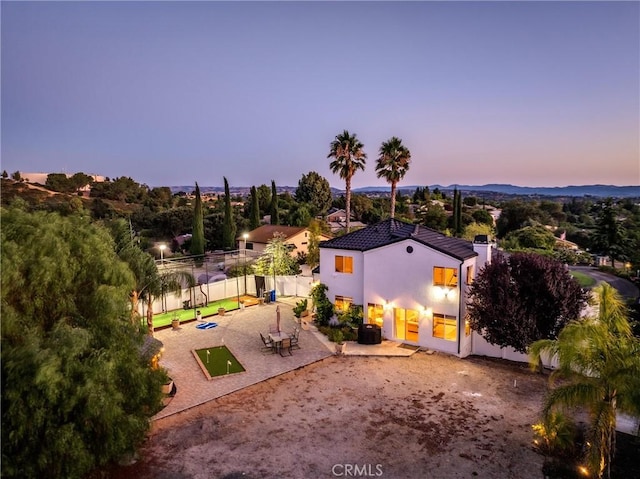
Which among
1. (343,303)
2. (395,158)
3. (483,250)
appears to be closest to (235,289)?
(343,303)

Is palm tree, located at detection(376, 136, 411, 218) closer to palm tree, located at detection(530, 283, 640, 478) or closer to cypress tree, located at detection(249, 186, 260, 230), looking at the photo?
cypress tree, located at detection(249, 186, 260, 230)

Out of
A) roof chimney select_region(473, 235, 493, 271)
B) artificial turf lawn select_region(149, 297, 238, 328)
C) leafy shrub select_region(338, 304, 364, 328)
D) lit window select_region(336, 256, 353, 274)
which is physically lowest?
artificial turf lawn select_region(149, 297, 238, 328)

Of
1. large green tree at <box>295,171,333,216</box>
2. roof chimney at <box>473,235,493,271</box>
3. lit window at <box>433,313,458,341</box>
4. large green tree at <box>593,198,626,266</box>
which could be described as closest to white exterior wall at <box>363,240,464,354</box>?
lit window at <box>433,313,458,341</box>

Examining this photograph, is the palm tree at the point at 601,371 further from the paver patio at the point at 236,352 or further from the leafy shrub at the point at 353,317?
the leafy shrub at the point at 353,317

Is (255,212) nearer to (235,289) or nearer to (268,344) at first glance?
(235,289)

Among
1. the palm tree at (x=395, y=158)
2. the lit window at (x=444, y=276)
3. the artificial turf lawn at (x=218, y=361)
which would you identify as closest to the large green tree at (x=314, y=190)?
the palm tree at (x=395, y=158)

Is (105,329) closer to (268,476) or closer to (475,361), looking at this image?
(268,476)
